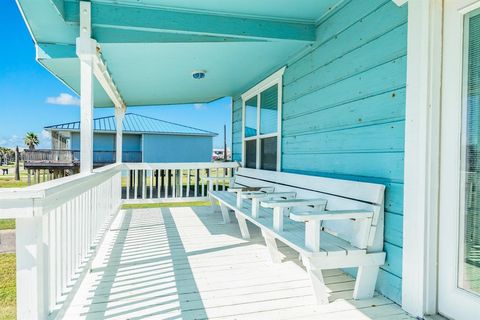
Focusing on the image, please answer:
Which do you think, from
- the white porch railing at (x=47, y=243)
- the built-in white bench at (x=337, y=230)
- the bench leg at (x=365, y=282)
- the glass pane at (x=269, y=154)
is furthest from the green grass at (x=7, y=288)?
the glass pane at (x=269, y=154)

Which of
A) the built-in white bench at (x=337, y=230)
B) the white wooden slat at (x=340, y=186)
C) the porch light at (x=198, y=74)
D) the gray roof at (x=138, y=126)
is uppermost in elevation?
the gray roof at (x=138, y=126)

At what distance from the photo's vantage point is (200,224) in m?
4.44

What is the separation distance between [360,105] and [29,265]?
2.34m

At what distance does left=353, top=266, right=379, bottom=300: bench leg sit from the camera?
84.0 inches

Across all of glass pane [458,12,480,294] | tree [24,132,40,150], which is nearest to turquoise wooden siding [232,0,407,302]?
glass pane [458,12,480,294]

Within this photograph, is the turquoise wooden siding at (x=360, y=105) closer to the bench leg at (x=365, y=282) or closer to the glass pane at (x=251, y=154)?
the bench leg at (x=365, y=282)

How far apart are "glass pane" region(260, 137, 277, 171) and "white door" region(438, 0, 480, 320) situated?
2.65 meters

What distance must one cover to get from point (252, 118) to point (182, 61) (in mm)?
1776

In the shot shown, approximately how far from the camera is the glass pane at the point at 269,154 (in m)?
4.40

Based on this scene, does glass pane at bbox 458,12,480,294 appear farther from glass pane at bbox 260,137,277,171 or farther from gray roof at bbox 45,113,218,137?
gray roof at bbox 45,113,218,137

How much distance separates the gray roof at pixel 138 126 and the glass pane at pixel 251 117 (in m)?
→ 12.2

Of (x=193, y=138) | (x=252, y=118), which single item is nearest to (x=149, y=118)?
(x=193, y=138)

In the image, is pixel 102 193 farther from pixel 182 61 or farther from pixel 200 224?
pixel 182 61

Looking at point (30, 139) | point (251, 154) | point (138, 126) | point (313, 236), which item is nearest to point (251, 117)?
point (251, 154)
